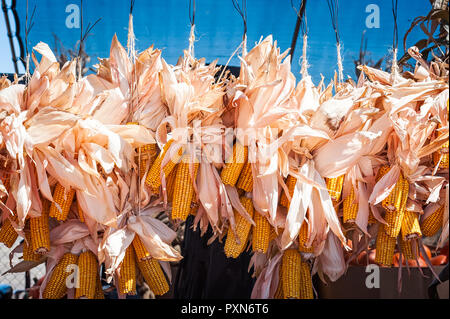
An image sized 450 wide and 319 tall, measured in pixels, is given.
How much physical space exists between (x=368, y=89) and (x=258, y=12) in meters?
1.29

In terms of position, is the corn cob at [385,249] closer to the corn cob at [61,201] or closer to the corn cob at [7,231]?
the corn cob at [61,201]

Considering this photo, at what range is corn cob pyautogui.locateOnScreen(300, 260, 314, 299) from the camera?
1.27 metres

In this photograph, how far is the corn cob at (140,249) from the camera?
1.17 m

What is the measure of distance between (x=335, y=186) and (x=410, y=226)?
10.9 inches

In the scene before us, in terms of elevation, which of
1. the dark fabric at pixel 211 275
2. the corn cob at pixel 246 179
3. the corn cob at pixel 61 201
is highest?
the corn cob at pixel 246 179

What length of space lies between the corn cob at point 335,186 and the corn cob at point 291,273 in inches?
9.5

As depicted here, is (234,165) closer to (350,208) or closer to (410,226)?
(350,208)

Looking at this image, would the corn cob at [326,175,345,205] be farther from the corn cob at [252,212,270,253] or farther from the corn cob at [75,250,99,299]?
the corn cob at [75,250,99,299]

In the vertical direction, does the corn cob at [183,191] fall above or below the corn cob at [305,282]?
above

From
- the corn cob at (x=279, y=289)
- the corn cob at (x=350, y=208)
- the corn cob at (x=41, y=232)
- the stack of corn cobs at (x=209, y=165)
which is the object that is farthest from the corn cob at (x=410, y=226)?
the corn cob at (x=41, y=232)

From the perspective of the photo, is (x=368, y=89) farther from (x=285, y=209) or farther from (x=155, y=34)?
(x=155, y=34)

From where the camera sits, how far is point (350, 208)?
3.95ft

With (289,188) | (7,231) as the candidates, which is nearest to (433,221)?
(289,188)

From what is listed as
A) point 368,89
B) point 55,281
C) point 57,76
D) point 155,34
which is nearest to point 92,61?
point 155,34
